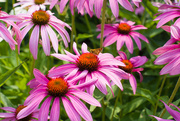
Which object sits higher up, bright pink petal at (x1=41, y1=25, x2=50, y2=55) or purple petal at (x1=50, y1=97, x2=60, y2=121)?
bright pink petal at (x1=41, y1=25, x2=50, y2=55)

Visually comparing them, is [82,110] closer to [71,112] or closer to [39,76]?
[71,112]

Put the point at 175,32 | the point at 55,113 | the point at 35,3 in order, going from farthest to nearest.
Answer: the point at 35,3
the point at 175,32
the point at 55,113

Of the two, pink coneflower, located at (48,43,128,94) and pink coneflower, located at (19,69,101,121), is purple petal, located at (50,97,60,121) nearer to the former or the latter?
pink coneflower, located at (19,69,101,121)

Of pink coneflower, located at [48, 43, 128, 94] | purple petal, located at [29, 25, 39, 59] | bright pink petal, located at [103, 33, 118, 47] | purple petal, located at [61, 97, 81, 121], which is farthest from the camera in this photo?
bright pink petal, located at [103, 33, 118, 47]

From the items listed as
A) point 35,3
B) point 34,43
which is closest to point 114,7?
point 34,43

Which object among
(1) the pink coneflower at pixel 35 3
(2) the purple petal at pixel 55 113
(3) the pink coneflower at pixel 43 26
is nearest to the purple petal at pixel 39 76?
(2) the purple petal at pixel 55 113

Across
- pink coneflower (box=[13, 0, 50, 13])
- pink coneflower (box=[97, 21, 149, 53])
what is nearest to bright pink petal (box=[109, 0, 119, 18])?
pink coneflower (box=[97, 21, 149, 53])

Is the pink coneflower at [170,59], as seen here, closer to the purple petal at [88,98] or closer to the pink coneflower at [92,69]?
the pink coneflower at [92,69]

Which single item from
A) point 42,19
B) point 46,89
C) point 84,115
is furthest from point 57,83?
point 42,19
